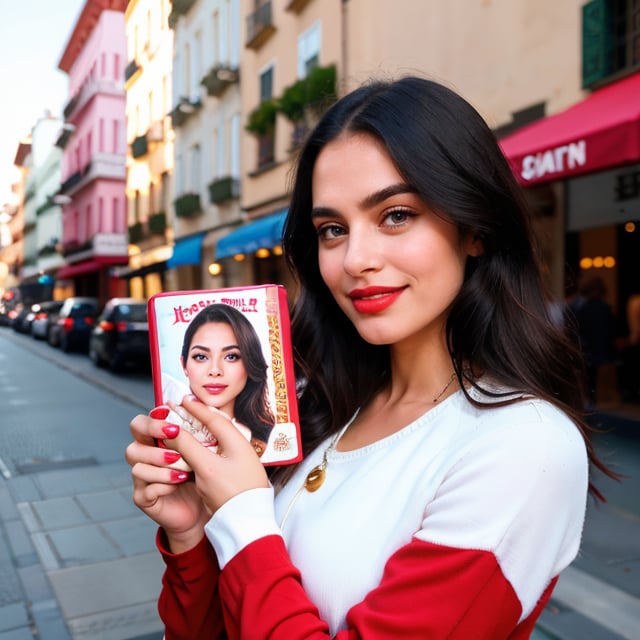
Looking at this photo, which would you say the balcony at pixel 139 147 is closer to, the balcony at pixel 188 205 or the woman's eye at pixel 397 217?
the balcony at pixel 188 205

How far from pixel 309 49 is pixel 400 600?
15194 millimetres

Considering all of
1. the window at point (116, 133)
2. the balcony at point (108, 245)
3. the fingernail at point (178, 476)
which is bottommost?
the fingernail at point (178, 476)

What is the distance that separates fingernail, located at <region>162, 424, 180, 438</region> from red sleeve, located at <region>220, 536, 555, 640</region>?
0.24 metres

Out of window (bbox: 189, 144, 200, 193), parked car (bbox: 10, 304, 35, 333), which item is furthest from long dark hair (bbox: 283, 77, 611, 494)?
parked car (bbox: 10, 304, 35, 333)

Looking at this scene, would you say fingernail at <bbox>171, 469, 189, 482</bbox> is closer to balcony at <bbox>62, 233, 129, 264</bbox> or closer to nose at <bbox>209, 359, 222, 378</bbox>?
nose at <bbox>209, 359, 222, 378</bbox>

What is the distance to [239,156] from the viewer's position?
19.1 meters

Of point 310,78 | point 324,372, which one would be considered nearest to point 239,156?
point 310,78

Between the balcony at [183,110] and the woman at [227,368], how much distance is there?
2150 cm

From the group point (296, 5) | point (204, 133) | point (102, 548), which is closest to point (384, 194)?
point (102, 548)

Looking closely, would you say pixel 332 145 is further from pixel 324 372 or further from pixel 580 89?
pixel 580 89

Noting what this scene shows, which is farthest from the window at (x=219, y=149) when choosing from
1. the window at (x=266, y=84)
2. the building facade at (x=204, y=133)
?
the window at (x=266, y=84)

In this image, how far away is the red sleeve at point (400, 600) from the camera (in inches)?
42.4

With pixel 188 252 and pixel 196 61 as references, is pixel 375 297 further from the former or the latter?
pixel 196 61

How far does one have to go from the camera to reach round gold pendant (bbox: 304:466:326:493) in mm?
1466
